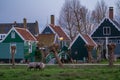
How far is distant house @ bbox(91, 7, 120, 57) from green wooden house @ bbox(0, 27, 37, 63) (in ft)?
40.9

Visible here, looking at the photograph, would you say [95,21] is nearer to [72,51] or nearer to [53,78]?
[72,51]

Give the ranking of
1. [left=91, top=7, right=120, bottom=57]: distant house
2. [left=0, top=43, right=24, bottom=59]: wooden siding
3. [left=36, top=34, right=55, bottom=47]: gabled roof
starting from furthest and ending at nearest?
1. [left=36, top=34, right=55, bottom=47]: gabled roof
2. [left=91, top=7, right=120, bottom=57]: distant house
3. [left=0, top=43, right=24, bottom=59]: wooden siding

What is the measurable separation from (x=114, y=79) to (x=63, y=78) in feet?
11.0

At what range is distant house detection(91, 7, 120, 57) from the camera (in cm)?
8020

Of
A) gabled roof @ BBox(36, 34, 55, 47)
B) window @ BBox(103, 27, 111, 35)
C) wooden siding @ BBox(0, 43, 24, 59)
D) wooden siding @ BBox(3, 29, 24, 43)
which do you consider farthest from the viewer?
gabled roof @ BBox(36, 34, 55, 47)

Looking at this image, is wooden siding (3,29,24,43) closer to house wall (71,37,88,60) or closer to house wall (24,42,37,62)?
house wall (24,42,37,62)

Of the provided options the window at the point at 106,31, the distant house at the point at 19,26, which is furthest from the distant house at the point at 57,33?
the distant house at the point at 19,26

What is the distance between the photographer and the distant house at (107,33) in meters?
80.2

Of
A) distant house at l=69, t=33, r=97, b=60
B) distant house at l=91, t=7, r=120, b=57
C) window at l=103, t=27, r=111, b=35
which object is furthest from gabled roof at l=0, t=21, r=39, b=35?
distant house at l=69, t=33, r=97, b=60

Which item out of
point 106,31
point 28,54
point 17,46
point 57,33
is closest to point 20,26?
point 57,33

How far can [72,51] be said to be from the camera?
250 ft

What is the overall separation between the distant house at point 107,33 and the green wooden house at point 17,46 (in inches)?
491

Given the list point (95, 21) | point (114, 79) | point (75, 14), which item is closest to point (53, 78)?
point (114, 79)

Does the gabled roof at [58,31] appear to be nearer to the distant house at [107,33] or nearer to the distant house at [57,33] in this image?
the distant house at [57,33]
